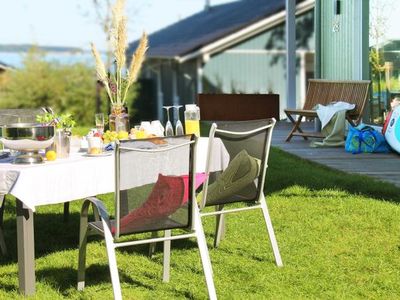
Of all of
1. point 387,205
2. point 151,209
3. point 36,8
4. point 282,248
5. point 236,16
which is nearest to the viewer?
point 151,209

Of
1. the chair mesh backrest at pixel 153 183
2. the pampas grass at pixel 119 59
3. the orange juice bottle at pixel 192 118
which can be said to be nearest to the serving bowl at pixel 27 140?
the chair mesh backrest at pixel 153 183

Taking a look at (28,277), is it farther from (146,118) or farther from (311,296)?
(146,118)

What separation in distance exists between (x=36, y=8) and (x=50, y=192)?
115ft

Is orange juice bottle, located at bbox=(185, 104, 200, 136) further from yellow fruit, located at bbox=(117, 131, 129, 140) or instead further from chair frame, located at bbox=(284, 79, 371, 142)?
chair frame, located at bbox=(284, 79, 371, 142)

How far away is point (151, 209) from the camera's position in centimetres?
383

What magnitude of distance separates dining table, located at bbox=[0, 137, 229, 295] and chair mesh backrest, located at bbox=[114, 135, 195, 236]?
55 mm

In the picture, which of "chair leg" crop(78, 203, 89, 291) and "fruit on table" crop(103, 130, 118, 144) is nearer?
"chair leg" crop(78, 203, 89, 291)

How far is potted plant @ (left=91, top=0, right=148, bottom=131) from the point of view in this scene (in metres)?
4.81

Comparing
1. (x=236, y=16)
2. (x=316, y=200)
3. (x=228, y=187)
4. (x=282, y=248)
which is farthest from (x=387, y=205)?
(x=236, y=16)

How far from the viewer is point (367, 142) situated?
10.0 metres

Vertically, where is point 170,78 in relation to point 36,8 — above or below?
below

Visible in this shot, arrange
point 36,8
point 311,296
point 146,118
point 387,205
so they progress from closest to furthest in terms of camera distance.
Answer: point 311,296 < point 387,205 < point 146,118 < point 36,8

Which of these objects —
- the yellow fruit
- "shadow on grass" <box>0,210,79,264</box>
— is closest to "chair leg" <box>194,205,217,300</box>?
the yellow fruit

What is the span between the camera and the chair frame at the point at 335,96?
1061 centimetres
